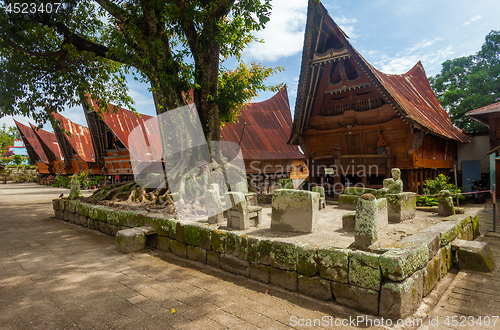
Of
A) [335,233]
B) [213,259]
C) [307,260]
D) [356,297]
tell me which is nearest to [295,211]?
[335,233]

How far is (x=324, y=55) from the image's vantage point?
1205 cm

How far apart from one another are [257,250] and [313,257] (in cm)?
89

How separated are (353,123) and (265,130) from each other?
360 inches

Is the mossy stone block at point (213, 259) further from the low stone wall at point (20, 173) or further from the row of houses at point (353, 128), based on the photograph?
the low stone wall at point (20, 173)

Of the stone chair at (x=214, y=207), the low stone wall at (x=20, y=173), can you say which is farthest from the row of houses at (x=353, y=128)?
the low stone wall at (x=20, y=173)

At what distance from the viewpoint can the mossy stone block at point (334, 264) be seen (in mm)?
3236

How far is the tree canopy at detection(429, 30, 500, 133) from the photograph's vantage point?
61.4 feet

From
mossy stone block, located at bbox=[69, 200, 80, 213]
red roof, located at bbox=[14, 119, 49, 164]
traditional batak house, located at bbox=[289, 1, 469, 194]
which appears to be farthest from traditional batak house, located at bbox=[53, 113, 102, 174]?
traditional batak house, located at bbox=[289, 1, 469, 194]

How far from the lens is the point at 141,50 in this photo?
8.48 metres

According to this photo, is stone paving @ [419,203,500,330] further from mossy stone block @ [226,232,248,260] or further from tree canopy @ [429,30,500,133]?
tree canopy @ [429,30,500,133]

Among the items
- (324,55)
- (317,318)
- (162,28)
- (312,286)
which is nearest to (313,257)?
(312,286)

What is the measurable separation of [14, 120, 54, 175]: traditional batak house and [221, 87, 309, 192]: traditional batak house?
27.7m

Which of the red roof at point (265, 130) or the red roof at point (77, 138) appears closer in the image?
the red roof at point (265, 130)

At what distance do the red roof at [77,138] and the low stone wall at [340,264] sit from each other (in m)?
23.1
